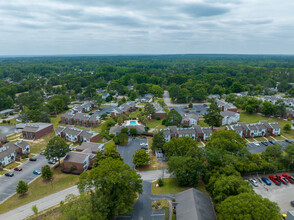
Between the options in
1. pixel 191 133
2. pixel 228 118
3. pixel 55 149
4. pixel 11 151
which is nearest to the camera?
pixel 55 149

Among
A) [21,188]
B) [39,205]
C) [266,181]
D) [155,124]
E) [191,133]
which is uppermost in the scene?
[191,133]

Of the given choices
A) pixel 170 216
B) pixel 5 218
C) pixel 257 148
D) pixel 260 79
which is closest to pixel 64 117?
pixel 5 218

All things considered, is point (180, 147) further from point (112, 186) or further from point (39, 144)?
point (39, 144)

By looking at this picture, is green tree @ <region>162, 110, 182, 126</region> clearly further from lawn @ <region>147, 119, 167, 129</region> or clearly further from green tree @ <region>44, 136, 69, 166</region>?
green tree @ <region>44, 136, 69, 166</region>

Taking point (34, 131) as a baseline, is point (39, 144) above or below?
below

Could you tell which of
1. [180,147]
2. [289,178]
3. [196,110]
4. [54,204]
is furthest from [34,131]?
[289,178]

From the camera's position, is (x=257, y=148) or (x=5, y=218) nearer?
(x=5, y=218)

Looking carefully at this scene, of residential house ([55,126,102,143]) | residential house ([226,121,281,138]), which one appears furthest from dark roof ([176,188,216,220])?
residential house ([226,121,281,138])

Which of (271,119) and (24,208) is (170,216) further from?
(271,119)

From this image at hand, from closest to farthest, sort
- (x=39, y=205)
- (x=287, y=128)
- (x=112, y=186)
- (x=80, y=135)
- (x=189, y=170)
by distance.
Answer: (x=112, y=186), (x=39, y=205), (x=189, y=170), (x=80, y=135), (x=287, y=128)
